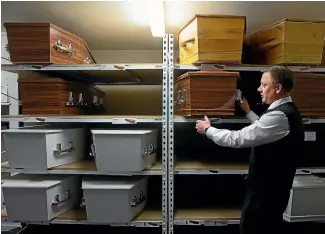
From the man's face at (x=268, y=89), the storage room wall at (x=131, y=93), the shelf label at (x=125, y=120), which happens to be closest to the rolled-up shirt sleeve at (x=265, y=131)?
the man's face at (x=268, y=89)

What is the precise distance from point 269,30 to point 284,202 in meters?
1.21

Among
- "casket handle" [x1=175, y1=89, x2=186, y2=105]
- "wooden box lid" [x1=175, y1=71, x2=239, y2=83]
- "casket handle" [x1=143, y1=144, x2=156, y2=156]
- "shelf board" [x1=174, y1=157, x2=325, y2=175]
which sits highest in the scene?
"wooden box lid" [x1=175, y1=71, x2=239, y2=83]

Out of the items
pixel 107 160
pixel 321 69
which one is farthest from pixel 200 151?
pixel 321 69

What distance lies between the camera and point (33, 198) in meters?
2.06

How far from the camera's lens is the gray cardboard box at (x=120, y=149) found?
2.05 m

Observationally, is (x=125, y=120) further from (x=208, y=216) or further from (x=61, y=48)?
(x=208, y=216)

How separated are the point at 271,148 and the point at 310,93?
25.7 inches

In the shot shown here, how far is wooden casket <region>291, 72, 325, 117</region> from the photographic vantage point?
212 cm

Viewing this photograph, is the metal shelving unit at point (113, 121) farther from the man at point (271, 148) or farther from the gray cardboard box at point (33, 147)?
the man at point (271, 148)

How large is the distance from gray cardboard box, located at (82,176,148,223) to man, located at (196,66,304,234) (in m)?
0.75

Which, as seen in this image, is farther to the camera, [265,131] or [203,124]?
[203,124]

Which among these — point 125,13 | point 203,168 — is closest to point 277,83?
point 203,168

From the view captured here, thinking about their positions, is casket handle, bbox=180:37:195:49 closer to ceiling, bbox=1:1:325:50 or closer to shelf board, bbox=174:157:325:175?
ceiling, bbox=1:1:325:50

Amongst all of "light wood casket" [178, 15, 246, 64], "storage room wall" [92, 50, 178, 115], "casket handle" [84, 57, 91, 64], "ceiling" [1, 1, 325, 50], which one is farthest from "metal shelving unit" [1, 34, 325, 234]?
"storage room wall" [92, 50, 178, 115]
